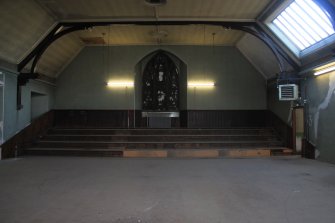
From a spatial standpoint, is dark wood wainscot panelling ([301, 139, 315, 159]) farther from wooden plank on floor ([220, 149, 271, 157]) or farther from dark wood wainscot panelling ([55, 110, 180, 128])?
dark wood wainscot panelling ([55, 110, 180, 128])

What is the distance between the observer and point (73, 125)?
1100 cm

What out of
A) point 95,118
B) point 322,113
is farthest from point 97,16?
point 322,113

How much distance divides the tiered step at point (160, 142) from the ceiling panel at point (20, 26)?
2874mm

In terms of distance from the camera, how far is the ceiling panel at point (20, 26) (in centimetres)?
637

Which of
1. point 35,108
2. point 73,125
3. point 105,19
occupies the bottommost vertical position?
point 73,125

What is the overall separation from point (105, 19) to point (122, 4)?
1.17 m

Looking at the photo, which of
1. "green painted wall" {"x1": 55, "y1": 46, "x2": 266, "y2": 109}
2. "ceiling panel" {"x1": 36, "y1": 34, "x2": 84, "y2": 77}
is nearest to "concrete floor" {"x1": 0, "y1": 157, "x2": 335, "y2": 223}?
"ceiling panel" {"x1": 36, "y1": 34, "x2": 84, "y2": 77}

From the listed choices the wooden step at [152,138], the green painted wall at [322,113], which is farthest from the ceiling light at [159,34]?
the green painted wall at [322,113]

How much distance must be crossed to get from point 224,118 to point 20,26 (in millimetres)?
7696

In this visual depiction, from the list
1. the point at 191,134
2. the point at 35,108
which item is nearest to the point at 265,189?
the point at 191,134

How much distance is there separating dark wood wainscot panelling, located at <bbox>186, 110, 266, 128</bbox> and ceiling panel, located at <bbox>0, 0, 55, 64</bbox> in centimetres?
601

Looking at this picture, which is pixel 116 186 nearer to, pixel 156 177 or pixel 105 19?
pixel 156 177

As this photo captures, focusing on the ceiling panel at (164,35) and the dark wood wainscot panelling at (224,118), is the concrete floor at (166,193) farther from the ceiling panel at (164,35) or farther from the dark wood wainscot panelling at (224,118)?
the ceiling panel at (164,35)

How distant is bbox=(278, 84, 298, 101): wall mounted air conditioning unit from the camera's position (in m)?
8.09
